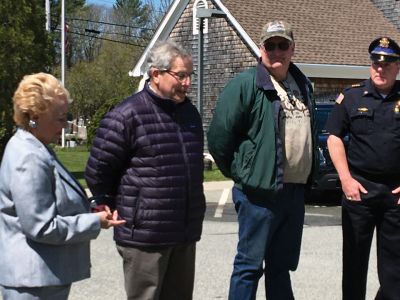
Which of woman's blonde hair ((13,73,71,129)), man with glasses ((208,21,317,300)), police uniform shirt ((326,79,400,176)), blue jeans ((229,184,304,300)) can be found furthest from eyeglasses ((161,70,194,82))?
police uniform shirt ((326,79,400,176))

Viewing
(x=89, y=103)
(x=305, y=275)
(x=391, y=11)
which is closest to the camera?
(x=305, y=275)

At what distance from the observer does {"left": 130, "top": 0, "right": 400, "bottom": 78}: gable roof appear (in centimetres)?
2161

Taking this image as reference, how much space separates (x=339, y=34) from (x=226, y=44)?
11.8 ft

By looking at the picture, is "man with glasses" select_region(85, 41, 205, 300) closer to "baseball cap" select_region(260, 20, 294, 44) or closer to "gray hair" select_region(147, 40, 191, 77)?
"gray hair" select_region(147, 40, 191, 77)

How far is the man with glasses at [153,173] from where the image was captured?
12.7ft

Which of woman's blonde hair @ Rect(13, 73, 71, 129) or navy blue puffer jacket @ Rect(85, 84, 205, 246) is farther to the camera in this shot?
navy blue puffer jacket @ Rect(85, 84, 205, 246)

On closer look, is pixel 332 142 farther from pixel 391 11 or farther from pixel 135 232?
pixel 391 11

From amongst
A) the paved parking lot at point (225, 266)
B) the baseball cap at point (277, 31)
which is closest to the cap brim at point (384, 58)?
the baseball cap at point (277, 31)

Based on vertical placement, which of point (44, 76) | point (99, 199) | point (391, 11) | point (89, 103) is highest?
point (391, 11)

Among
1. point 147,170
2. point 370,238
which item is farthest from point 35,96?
point 370,238

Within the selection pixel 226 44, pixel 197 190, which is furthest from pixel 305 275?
pixel 226 44

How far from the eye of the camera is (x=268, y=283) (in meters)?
4.79

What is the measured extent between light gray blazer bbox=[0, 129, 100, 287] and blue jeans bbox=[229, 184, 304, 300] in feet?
4.85

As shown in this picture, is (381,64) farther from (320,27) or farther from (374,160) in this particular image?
(320,27)
